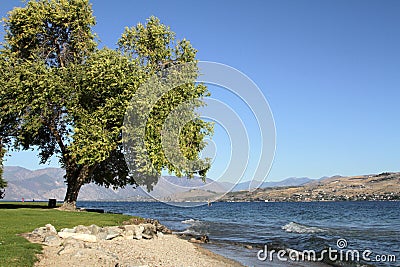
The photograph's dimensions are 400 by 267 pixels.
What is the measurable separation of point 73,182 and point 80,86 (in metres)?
9.73

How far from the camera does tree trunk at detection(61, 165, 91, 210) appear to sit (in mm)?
39309

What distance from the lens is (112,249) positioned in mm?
20797

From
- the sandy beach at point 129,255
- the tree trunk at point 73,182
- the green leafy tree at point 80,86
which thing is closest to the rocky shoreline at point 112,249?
the sandy beach at point 129,255

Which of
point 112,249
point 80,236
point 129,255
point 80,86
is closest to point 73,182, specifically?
point 80,86

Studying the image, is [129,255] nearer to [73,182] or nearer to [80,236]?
[80,236]

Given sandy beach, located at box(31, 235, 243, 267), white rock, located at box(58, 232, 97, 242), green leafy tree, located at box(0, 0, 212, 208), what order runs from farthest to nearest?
green leafy tree, located at box(0, 0, 212, 208)
white rock, located at box(58, 232, 97, 242)
sandy beach, located at box(31, 235, 243, 267)

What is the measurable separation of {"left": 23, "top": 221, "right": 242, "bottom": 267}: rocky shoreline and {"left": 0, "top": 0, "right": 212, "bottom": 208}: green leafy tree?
8085mm

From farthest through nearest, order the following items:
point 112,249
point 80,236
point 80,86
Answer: point 80,86, point 80,236, point 112,249

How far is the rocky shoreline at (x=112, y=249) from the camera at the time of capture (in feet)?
57.8

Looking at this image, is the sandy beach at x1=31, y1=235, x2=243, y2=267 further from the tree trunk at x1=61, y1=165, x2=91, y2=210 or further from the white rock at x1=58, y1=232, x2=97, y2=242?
the tree trunk at x1=61, y1=165, x2=91, y2=210

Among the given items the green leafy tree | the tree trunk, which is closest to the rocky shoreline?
the green leafy tree

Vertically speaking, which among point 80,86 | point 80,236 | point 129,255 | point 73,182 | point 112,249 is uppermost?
point 80,86

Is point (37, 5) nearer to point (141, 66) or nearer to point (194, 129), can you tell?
point (141, 66)

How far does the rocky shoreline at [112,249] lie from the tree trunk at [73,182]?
13.7 meters
